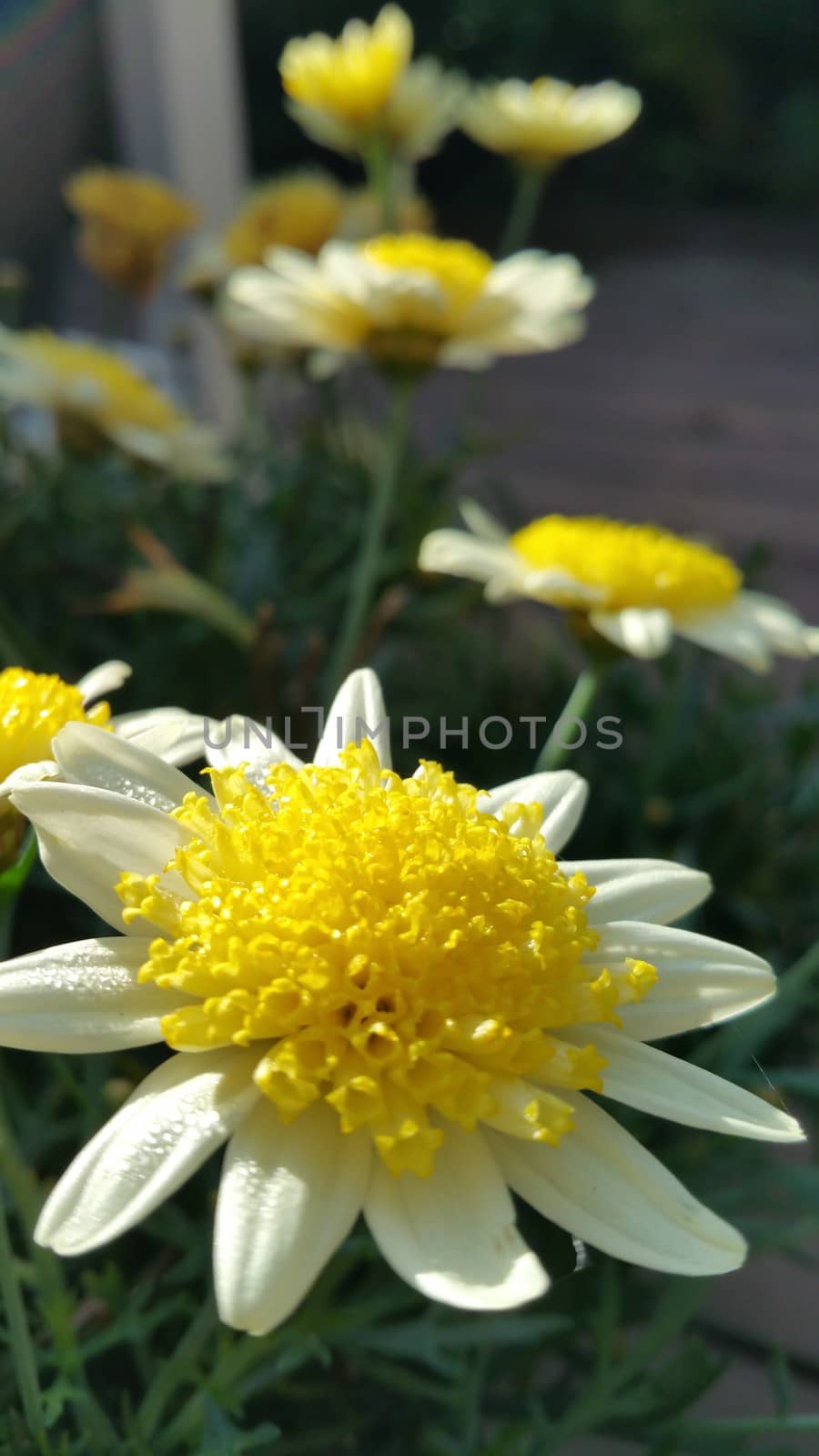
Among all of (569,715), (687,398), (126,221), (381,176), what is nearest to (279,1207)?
(569,715)

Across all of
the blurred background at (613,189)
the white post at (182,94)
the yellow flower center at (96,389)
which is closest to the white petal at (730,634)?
the yellow flower center at (96,389)

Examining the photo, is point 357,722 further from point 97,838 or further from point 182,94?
point 182,94

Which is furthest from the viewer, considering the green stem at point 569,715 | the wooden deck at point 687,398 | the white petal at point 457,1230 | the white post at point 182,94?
the wooden deck at point 687,398

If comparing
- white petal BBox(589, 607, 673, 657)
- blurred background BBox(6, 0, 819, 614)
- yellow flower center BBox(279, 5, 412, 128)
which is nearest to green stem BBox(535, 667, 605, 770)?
white petal BBox(589, 607, 673, 657)

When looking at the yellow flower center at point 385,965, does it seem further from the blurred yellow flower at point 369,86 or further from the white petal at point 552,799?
the blurred yellow flower at point 369,86

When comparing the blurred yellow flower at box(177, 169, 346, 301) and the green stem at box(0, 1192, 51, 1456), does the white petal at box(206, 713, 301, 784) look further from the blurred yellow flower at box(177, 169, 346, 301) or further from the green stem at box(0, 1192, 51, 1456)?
the blurred yellow flower at box(177, 169, 346, 301)

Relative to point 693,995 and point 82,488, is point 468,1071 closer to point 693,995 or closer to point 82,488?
point 693,995

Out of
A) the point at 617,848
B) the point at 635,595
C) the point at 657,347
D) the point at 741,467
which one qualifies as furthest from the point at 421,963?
the point at 657,347
